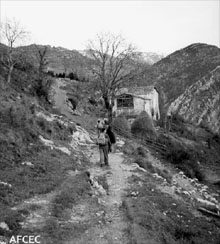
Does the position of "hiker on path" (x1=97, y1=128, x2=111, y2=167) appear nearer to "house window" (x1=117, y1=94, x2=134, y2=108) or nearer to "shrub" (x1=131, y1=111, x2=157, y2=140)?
"shrub" (x1=131, y1=111, x2=157, y2=140)

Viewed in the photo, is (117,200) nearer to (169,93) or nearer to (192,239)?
(192,239)

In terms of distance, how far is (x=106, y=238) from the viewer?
533 cm

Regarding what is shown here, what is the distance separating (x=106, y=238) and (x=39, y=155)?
18.4ft

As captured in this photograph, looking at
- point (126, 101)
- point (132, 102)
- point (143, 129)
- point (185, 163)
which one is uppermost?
point (126, 101)

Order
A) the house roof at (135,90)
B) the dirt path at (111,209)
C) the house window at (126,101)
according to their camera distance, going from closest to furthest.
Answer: the dirt path at (111,209) → the house window at (126,101) → the house roof at (135,90)

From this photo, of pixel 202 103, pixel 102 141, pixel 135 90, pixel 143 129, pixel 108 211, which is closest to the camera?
pixel 108 211

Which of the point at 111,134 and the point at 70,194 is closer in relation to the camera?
the point at 70,194

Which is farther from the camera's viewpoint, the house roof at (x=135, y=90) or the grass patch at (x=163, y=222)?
the house roof at (x=135, y=90)

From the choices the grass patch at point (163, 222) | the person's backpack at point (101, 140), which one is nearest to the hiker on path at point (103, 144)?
the person's backpack at point (101, 140)

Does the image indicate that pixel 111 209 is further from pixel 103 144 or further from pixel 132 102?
pixel 132 102

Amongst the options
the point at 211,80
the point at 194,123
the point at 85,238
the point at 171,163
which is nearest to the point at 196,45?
the point at 211,80

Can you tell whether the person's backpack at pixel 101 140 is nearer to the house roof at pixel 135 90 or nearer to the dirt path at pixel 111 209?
the dirt path at pixel 111 209

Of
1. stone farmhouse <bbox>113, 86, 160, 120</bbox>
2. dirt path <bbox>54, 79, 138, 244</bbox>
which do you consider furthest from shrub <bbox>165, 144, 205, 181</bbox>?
stone farmhouse <bbox>113, 86, 160, 120</bbox>

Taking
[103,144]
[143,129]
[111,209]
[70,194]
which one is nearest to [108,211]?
[111,209]
